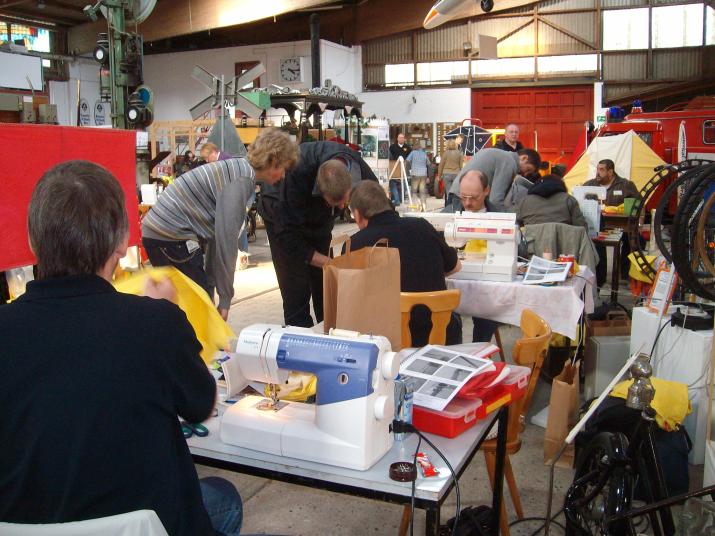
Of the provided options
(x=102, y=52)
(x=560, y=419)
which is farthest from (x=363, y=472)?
(x=102, y=52)

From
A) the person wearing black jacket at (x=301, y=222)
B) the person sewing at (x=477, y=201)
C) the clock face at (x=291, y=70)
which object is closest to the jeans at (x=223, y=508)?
the person wearing black jacket at (x=301, y=222)

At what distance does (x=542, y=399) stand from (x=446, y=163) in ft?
30.8

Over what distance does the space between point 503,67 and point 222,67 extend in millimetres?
7423

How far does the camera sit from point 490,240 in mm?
3572

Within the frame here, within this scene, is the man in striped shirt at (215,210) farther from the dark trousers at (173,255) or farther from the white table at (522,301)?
the white table at (522,301)

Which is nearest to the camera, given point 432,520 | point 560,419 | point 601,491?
point 432,520

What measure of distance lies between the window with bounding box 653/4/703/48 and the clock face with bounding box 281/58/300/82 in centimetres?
876

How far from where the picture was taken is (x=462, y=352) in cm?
213

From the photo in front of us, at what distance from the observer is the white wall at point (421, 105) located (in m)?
18.4

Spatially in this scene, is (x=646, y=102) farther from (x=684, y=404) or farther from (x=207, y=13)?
(x=684, y=404)

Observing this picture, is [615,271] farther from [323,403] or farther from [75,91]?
[75,91]

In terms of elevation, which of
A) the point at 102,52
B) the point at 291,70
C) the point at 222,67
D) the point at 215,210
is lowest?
the point at 215,210

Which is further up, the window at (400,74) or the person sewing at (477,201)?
the window at (400,74)

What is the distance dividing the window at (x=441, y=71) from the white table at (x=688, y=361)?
16.0 m
